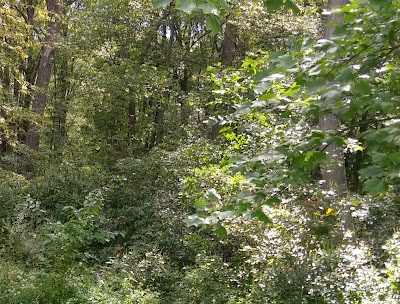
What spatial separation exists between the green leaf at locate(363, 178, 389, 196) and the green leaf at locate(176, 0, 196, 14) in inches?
38.6

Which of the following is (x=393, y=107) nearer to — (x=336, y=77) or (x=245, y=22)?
(x=336, y=77)

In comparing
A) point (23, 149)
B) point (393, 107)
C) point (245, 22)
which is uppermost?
point (245, 22)

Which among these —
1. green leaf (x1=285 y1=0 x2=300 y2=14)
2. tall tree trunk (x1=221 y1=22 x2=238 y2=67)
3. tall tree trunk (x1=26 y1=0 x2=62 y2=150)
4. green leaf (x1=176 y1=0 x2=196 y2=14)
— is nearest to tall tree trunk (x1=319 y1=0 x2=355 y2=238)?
green leaf (x1=285 y1=0 x2=300 y2=14)

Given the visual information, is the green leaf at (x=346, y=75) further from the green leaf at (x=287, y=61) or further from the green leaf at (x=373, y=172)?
the green leaf at (x=373, y=172)

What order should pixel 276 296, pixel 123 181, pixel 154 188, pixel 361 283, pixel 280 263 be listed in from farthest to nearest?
1. pixel 123 181
2. pixel 154 188
3. pixel 280 263
4. pixel 276 296
5. pixel 361 283

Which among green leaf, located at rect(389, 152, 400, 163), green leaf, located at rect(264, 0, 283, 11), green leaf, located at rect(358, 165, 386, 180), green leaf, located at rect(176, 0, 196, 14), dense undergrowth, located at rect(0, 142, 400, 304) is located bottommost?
dense undergrowth, located at rect(0, 142, 400, 304)

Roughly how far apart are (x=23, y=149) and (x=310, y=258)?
25.9 ft

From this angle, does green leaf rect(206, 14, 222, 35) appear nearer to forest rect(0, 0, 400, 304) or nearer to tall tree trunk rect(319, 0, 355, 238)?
forest rect(0, 0, 400, 304)

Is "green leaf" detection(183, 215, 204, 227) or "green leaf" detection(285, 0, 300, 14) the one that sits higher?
"green leaf" detection(285, 0, 300, 14)

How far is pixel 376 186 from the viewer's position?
1.70m

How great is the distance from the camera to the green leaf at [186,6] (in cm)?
131

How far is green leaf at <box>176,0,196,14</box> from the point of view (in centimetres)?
131

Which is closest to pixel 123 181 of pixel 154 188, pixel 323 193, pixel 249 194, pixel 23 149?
pixel 154 188

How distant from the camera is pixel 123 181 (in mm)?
10008
